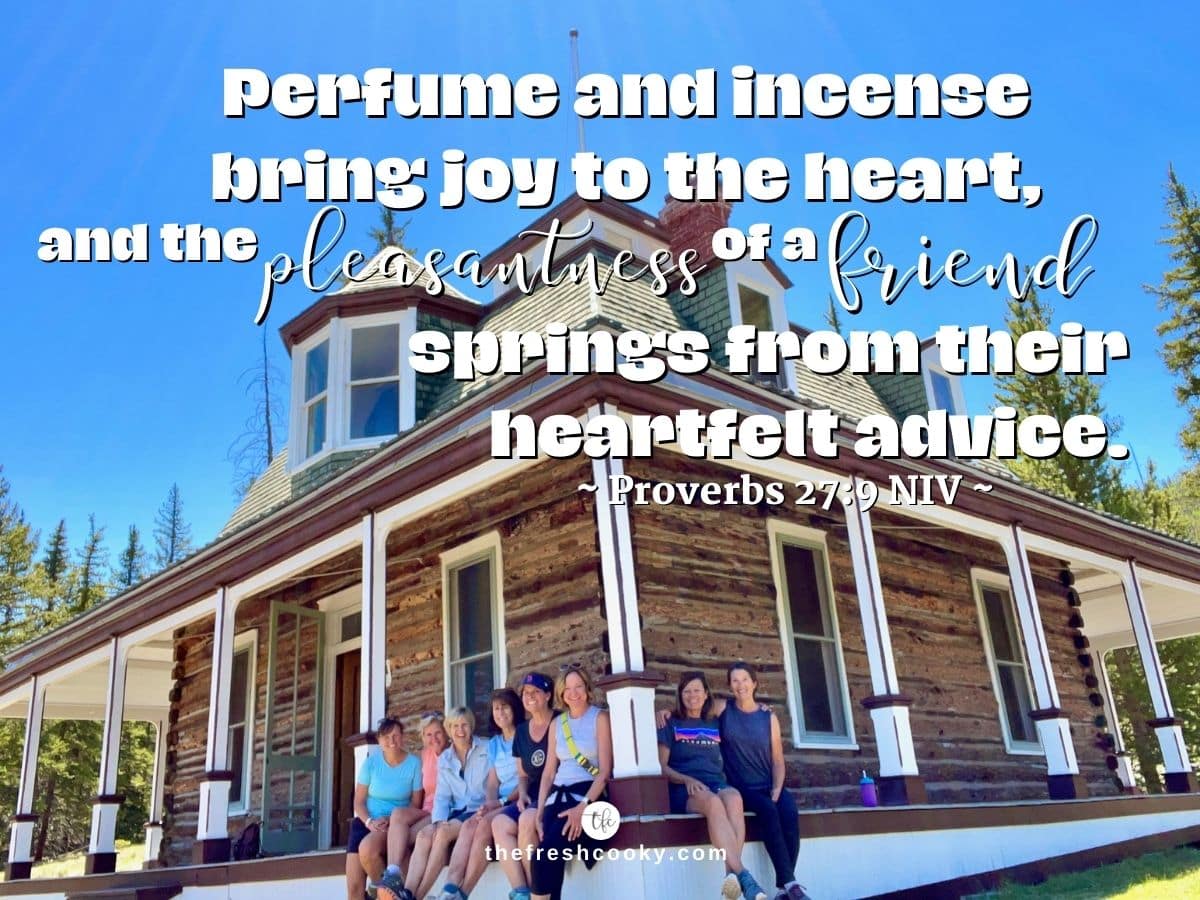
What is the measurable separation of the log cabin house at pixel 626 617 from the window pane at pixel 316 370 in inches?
2.0

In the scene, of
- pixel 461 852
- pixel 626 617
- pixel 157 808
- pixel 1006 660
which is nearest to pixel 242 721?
pixel 157 808

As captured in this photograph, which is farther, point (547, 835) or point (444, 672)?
point (444, 672)

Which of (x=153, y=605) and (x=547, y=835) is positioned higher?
(x=153, y=605)

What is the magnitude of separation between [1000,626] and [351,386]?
802 cm

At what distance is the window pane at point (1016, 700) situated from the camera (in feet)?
37.8

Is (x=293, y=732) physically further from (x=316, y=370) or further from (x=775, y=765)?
(x=775, y=765)

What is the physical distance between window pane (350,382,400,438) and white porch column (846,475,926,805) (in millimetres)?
5463

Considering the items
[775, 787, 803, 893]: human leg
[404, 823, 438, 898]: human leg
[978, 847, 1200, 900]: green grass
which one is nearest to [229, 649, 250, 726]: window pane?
[404, 823, 438, 898]: human leg

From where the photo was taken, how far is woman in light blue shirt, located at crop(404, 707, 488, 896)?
621 cm

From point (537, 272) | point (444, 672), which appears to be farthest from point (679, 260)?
point (444, 672)

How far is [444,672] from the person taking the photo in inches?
360

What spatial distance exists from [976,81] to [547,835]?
6.18 metres

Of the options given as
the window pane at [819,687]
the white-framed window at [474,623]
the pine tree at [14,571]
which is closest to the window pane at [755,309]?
the window pane at [819,687]

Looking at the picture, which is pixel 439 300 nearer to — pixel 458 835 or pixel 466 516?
pixel 466 516
